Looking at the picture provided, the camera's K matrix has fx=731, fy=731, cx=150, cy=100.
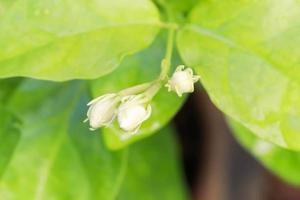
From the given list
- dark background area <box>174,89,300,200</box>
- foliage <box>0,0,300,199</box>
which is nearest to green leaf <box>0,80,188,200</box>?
foliage <box>0,0,300,199</box>

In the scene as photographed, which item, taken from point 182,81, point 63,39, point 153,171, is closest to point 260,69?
point 182,81

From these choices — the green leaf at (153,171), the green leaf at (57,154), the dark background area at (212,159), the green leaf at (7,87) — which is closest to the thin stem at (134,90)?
the green leaf at (57,154)

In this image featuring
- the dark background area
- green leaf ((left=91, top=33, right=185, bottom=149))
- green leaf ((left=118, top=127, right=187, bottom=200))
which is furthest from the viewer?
the dark background area

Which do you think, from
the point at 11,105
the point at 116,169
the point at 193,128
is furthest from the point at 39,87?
the point at 193,128

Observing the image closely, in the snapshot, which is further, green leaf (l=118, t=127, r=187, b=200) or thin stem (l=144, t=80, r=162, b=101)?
green leaf (l=118, t=127, r=187, b=200)

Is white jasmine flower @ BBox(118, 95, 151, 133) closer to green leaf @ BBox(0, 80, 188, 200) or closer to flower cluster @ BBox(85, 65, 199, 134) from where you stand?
flower cluster @ BBox(85, 65, 199, 134)

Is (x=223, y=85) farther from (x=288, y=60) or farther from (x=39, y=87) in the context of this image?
(x=39, y=87)
